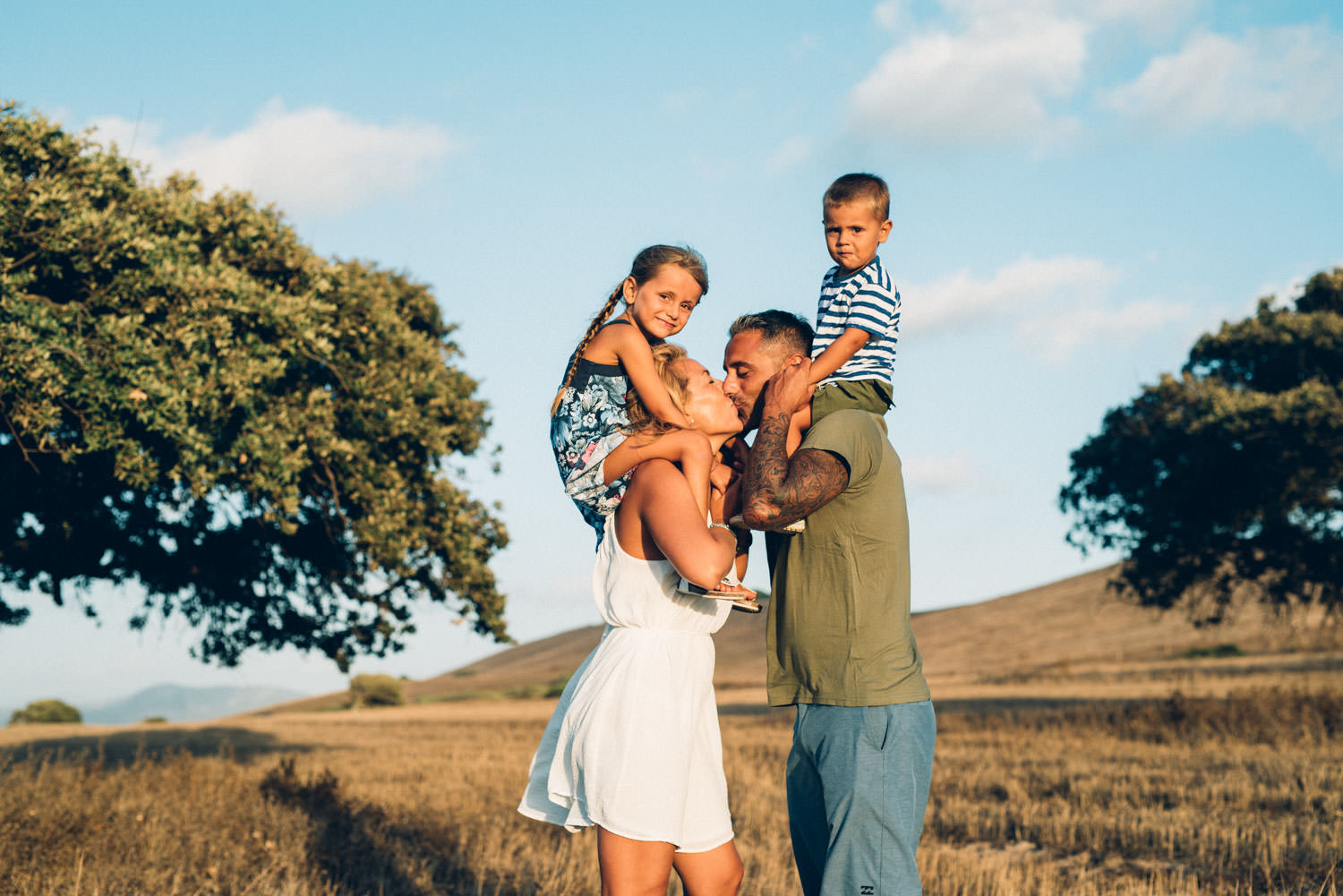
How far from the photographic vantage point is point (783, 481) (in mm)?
3162

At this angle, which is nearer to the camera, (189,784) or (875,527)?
(875,527)

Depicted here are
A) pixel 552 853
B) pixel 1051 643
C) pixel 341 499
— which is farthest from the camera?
pixel 1051 643

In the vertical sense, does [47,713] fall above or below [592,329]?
below

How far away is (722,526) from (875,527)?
52cm

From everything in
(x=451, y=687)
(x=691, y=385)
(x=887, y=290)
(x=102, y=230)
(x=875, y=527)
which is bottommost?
(x=451, y=687)

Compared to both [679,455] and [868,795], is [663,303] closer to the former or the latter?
[679,455]

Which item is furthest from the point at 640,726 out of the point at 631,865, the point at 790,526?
the point at 790,526

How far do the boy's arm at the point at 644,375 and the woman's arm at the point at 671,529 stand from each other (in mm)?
235

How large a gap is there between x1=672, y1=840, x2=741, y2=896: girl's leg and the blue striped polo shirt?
5.60ft

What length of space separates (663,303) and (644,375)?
1.32 feet

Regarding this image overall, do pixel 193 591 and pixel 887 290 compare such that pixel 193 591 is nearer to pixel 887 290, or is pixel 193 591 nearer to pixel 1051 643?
pixel 887 290

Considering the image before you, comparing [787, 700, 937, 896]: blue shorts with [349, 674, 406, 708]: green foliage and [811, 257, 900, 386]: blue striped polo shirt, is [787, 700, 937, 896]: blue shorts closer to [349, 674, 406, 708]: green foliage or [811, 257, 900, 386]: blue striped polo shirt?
[811, 257, 900, 386]: blue striped polo shirt

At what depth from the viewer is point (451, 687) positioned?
238 ft

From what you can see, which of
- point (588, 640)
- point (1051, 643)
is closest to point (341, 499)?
point (1051, 643)
